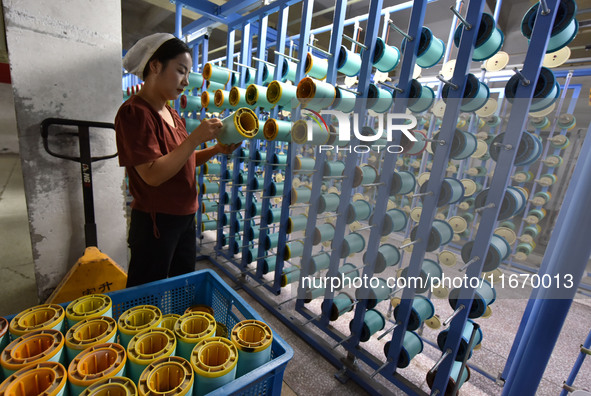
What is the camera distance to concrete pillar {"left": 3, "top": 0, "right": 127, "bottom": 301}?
1.44 m

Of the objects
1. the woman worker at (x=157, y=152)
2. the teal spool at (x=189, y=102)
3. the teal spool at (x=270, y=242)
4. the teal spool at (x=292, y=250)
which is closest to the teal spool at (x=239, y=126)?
the woman worker at (x=157, y=152)

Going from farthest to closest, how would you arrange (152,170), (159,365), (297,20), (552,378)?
(297,20)
(552,378)
(152,170)
(159,365)

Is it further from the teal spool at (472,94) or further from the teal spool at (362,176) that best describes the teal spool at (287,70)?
the teal spool at (472,94)

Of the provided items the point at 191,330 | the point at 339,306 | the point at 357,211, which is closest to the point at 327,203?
the point at 357,211

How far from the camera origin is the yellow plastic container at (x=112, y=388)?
0.65 m

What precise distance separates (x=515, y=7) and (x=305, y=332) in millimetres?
5528

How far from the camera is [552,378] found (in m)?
2.08

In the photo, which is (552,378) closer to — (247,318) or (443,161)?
(443,161)

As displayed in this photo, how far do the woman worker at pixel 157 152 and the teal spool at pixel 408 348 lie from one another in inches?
56.6

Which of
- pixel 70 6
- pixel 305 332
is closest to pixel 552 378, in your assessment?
pixel 305 332

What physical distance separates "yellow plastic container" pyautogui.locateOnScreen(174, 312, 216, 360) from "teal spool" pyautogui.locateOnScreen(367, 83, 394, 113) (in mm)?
1498

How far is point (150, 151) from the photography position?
44.7 inches

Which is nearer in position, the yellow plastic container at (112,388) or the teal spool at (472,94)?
the yellow plastic container at (112,388)

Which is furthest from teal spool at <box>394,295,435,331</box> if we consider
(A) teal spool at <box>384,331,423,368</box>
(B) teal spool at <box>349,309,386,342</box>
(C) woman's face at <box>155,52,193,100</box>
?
(C) woman's face at <box>155,52,193,100</box>
